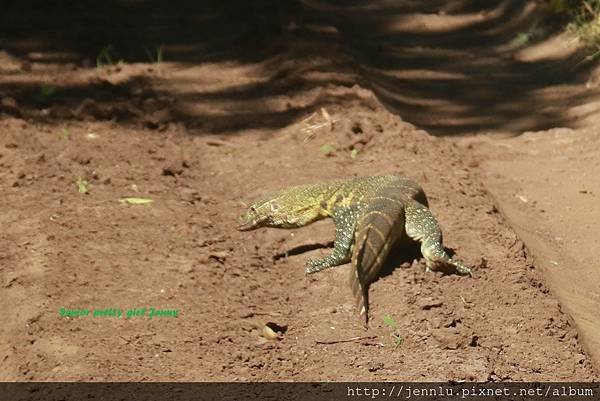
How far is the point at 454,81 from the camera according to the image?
12.4 metres

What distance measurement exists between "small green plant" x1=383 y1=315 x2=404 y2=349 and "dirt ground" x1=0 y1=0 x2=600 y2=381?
0.04 ft

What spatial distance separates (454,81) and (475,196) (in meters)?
4.07

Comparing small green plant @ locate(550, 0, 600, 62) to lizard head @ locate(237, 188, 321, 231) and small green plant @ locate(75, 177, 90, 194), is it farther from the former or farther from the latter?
small green plant @ locate(75, 177, 90, 194)

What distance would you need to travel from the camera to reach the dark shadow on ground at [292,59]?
10305mm

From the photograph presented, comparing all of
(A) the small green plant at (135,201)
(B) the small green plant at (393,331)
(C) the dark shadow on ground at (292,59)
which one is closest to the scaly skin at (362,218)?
(B) the small green plant at (393,331)

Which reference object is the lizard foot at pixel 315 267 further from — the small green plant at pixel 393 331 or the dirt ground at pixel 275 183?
the small green plant at pixel 393 331

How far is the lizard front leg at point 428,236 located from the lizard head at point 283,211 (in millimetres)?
747

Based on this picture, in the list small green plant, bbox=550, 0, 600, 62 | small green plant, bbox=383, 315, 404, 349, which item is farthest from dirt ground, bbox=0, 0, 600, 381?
small green plant, bbox=550, 0, 600, 62

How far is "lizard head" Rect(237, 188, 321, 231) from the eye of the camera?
24.8ft

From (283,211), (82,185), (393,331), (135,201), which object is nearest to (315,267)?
(283,211)

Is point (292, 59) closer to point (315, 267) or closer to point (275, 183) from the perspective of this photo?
point (275, 183)

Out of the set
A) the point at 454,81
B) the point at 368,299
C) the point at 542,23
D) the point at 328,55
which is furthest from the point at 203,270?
the point at 542,23

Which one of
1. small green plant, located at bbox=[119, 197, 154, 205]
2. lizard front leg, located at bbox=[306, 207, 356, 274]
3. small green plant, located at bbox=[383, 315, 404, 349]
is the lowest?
small green plant, located at bbox=[119, 197, 154, 205]

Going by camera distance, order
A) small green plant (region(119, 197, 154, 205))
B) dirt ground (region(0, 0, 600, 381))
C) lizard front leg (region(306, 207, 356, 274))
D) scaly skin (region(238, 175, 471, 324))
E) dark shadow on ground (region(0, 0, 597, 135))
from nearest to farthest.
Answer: dirt ground (region(0, 0, 600, 381))
scaly skin (region(238, 175, 471, 324))
lizard front leg (region(306, 207, 356, 274))
small green plant (region(119, 197, 154, 205))
dark shadow on ground (region(0, 0, 597, 135))
